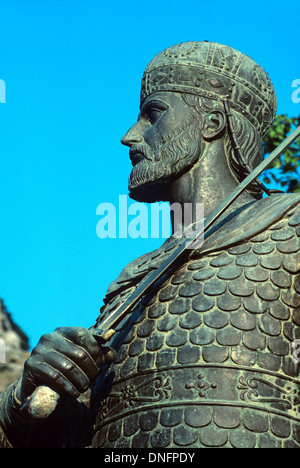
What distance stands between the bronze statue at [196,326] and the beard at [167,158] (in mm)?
11

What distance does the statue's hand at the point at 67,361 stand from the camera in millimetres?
7648

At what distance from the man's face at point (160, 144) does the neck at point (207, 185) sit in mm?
84

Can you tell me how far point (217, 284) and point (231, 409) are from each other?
100 centimetres

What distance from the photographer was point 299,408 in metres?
7.69

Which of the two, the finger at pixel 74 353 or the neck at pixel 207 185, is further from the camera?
the neck at pixel 207 185

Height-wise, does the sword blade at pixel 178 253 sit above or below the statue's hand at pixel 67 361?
above

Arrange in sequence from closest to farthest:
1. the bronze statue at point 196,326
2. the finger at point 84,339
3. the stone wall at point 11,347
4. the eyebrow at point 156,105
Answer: the stone wall at point 11,347 < the bronze statue at point 196,326 < the finger at point 84,339 < the eyebrow at point 156,105

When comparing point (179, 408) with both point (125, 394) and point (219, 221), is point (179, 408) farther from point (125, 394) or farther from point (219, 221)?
point (219, 221)

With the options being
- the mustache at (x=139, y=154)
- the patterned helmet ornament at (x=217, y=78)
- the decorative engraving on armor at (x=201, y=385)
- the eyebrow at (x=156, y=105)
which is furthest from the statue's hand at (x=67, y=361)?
the patterned helmet ornament at (x=217, y=78)

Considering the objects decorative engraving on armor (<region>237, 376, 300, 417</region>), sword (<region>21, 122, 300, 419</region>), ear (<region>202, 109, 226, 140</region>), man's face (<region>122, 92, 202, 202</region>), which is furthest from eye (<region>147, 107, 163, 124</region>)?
decorative engraving on armor (<region>237, 376, 300, 417</region>)

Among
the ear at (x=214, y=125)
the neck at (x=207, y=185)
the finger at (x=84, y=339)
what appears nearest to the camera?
the finger at (x=84, y=339)

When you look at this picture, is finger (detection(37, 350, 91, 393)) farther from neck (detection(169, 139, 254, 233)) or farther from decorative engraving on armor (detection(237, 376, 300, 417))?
neck (detection(169, 139, 254, 233))

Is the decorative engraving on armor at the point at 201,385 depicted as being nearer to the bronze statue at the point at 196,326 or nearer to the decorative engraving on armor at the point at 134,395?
the bronze statue at the point at 196,326

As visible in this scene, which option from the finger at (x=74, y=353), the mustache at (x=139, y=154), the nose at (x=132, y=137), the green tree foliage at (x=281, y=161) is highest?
the green tree foliage at (x=281, y=161)
